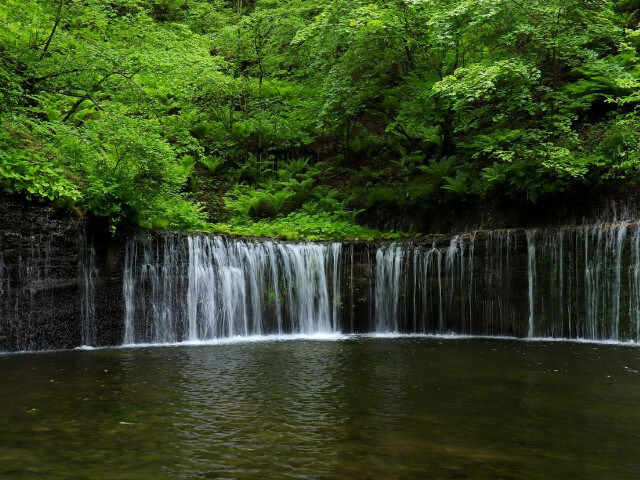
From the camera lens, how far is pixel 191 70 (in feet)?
50.6

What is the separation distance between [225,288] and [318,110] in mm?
7817

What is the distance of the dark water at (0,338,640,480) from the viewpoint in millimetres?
3949

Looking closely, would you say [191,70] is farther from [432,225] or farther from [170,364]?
[170,364]

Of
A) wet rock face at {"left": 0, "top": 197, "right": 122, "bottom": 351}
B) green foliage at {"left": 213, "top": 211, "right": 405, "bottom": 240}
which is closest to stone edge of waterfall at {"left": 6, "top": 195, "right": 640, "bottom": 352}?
wet rock face at {"left": 0, "top": 197, "right": 122, "bottom": 351}

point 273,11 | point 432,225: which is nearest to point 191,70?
point 273,11

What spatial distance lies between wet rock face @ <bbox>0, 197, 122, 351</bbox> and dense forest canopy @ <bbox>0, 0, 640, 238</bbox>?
534 millimetres

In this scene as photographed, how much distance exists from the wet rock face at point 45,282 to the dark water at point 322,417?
1.33 meters

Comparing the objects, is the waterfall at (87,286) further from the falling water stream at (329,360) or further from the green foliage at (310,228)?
the green foliage at (310,228)

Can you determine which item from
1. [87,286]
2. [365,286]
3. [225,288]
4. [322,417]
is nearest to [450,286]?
[365,286]

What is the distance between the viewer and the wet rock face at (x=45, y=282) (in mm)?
10094

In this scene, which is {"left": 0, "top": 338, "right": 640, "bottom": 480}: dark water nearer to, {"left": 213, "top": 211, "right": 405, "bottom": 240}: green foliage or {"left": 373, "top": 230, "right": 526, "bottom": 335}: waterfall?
{"left": 373, "top": 230, "right": 526, "bottom": 335}: waterfall

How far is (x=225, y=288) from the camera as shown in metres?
12.7

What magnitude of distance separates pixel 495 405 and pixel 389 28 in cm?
1135

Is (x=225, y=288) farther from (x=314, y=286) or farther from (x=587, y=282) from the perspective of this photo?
(x=587, y=282)
